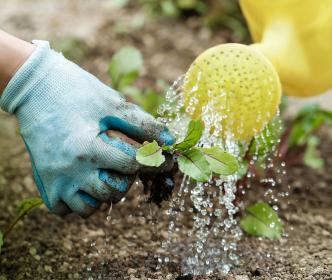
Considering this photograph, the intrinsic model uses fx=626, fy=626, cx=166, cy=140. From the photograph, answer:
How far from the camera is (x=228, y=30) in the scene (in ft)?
8.47

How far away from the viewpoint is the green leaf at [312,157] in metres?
1.72

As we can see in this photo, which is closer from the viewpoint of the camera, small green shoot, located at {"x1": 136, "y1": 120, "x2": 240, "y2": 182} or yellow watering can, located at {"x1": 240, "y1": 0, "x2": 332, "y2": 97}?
small green shoot, located at {"x1": 136, "y1": 120, "x2": 240, "y2": 182}

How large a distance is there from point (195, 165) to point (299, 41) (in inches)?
19.0

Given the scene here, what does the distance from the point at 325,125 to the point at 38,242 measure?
114 centimetres

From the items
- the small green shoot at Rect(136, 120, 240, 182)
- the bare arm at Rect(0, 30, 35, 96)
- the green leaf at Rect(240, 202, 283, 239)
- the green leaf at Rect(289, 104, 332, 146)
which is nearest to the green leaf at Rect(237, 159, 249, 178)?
the green leaf at Rect(240, 202, 283, 239)

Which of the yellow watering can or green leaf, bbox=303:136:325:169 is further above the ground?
the yellow watering can

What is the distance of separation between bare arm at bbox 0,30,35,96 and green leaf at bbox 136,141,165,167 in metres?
0.28

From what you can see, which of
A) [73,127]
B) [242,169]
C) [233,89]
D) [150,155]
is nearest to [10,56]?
[73,127]

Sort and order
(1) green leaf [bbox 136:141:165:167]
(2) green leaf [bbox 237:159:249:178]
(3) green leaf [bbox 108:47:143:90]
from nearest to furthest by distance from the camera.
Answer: (1) green leaf [bbox 136:141:165:167] → (2) green leaf [bbox 237:159:249:178] → (3) green leaf [bbox 108:47:143:90]

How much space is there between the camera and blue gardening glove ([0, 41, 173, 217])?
1.15m

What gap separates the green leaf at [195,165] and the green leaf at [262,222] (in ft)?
1.01

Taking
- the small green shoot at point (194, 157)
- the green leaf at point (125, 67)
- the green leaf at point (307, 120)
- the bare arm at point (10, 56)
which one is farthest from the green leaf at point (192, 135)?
the green leaf at point (307, 120)

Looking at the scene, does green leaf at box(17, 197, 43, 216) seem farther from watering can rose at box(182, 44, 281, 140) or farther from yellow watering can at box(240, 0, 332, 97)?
yellow watering can at box(240, 0, 332, 97)

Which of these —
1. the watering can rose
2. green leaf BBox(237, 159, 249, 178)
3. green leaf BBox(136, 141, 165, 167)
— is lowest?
green leaf BBox(237, 159, 249, 178)
